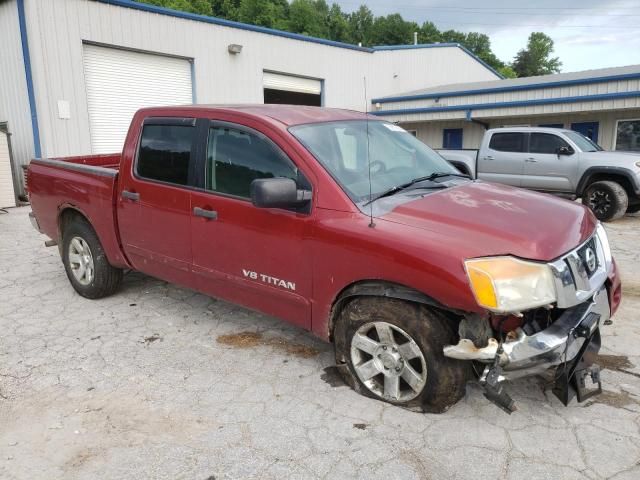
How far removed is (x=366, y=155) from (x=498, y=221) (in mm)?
1159

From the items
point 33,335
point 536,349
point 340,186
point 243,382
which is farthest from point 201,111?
point 536,349

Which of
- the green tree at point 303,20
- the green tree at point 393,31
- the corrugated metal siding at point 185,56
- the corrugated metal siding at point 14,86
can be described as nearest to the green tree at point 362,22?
the green tree at point 393,31

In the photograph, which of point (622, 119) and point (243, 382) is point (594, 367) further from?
point (622, 119)

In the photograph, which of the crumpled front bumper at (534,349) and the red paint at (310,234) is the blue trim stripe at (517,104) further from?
the crumpled front bumper at (534,349)

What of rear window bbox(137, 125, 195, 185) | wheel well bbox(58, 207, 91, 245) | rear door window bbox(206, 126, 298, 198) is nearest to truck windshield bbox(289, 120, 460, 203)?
rear door window bbox(206, 126, 298, 198)

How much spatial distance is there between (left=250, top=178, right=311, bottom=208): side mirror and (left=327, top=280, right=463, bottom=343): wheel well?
642 millimetres

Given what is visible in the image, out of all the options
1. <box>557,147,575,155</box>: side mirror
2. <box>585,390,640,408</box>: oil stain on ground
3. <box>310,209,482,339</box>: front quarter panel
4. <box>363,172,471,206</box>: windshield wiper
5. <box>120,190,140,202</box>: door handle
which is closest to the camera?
<box>310,209,482,339</box>: front quarter panel

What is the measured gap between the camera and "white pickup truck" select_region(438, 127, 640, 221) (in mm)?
9492

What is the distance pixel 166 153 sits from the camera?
4.11 metres

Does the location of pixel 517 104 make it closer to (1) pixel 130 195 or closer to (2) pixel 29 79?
(2) pixel 29 79

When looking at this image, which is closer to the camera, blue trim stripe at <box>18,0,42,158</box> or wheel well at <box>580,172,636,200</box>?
wheel well at <box>580,172,636,200</box>

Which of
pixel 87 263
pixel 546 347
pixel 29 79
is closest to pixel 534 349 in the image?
pixel 546 347

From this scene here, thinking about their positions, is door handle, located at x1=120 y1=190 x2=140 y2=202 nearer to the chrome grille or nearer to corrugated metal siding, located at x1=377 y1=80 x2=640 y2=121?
the chrome grille

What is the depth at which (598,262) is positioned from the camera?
313cm
